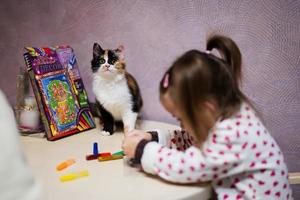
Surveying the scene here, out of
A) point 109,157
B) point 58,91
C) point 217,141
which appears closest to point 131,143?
point 109,157

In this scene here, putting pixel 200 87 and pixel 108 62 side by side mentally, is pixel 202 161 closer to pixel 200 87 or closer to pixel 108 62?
pixel 200 87

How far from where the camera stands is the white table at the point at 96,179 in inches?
24.7

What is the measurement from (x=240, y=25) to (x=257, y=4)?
76 millimetres

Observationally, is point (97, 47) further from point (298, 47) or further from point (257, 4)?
point (298, 47)

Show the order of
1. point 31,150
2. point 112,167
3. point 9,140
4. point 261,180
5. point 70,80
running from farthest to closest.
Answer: point 70,80
point 31,150
point 112,167
point 261,180
point 9,140

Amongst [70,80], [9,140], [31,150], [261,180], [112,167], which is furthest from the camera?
[70,80]

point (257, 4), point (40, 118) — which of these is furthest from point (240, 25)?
point (40, 118)

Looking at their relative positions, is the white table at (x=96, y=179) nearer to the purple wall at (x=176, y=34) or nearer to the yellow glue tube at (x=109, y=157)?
the yellow glue tube at (x=109, y=157)

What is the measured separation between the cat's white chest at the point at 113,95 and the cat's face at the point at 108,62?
0.03m

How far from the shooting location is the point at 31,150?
90 centimetres

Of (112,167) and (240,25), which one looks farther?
(240,25)

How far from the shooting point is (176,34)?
1030 mm

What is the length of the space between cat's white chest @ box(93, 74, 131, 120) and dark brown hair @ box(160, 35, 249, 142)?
299mm

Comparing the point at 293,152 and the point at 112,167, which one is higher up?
the point at 112,167
